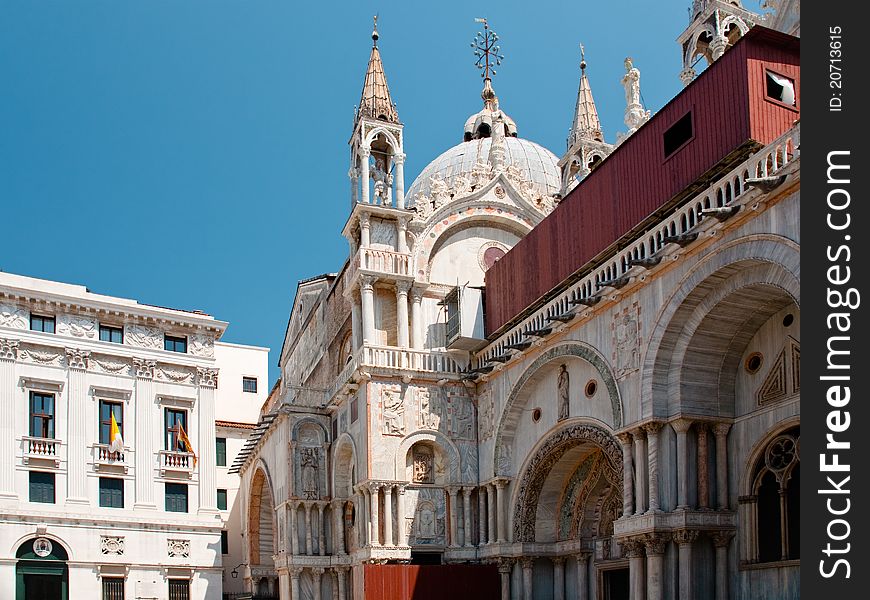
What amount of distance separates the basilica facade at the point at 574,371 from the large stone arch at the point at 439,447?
0.06 m

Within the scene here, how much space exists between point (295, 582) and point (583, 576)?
38.4ft

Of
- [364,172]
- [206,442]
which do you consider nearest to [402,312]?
[364,172]

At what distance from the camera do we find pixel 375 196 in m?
35.9

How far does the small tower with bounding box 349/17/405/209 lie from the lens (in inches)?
1387

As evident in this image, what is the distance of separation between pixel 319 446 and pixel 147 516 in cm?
787

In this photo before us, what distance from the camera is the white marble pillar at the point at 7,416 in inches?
1441

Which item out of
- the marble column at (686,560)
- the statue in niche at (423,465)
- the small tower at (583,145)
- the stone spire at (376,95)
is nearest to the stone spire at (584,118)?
the small tower at (583,145)

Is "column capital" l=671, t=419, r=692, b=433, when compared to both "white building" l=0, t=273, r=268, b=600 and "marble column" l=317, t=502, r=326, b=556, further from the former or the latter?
"white building" l=0, t=273, r=268, b=600

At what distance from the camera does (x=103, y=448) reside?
38688 mm

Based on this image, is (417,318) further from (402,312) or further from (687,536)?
(687,536)

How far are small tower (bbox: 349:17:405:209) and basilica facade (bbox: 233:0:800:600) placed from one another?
0.09 meters

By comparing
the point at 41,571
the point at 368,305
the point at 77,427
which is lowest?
the point at 41,571
